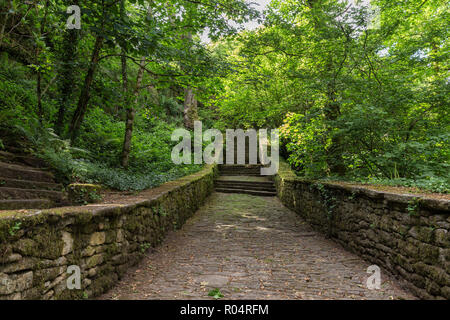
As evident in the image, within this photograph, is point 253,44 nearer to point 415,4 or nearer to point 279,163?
point 415,4

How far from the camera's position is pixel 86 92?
591 cm

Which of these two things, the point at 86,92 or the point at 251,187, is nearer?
the point at 86,92

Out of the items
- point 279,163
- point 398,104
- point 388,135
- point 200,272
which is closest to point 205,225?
point 200,272

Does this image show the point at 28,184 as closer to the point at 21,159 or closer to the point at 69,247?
the point at 21,159

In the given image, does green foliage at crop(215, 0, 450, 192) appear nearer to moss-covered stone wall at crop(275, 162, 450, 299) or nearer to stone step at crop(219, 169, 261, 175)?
moss-covered stone wall at crop(275, 162, 450, 299)

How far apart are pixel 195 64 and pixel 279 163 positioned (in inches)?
341

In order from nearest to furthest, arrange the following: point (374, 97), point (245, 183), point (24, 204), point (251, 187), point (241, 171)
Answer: point (24, 204) → point (374, 97) → point (251, 187) → point (245, 183) → point (241, 171)

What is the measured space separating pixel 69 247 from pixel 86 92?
176 inches

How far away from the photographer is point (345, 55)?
6.22m

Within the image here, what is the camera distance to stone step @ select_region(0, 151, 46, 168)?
185 inches

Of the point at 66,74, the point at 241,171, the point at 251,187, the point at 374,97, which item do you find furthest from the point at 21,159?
the point at 241,171

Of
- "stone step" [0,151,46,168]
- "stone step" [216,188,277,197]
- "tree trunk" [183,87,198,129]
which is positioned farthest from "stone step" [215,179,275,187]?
"stone step" [0,151,46,168]

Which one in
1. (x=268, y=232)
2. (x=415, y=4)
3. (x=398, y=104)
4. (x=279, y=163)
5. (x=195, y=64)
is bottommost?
(x=268, y=232)

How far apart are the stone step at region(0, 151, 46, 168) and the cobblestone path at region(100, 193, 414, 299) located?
2.81 metres
